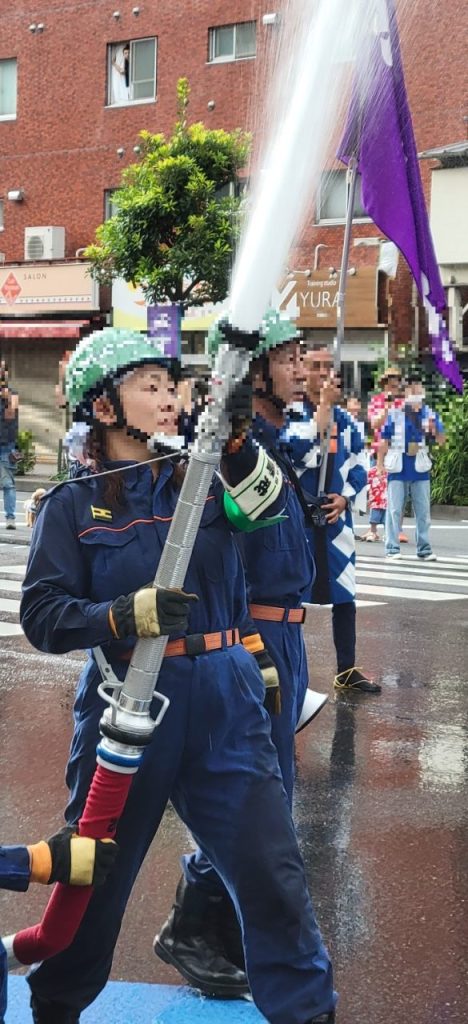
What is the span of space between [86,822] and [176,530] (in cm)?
68

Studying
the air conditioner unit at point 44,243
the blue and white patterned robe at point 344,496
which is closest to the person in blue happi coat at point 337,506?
the blue and white patterned robe at point 344,496

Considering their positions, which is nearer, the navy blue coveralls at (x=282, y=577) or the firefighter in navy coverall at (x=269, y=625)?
the firefighter in navy coverall at (x=269, y=625)

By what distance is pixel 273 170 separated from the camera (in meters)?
2.78

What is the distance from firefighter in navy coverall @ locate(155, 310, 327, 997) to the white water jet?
1.43 feet

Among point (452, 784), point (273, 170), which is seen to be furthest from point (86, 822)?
point (452, 784)

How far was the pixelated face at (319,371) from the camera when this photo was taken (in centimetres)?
483

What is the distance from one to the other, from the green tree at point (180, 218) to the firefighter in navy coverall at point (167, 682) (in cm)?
2032

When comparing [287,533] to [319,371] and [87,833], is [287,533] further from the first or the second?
[87,833]

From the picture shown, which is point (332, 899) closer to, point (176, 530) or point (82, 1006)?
point (82, 1006)

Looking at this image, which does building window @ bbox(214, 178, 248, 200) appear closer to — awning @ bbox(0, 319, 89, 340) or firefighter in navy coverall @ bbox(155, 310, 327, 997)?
awning @ bbox(0, 319, 89, 340)

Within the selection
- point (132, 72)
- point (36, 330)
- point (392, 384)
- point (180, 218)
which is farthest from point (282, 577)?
point (132, 72)

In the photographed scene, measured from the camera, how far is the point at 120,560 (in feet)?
9.66

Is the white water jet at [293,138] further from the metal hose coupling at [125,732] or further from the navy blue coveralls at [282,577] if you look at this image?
the navy blue coveralls at [282,577]

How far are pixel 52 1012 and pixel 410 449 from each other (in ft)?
34.0
